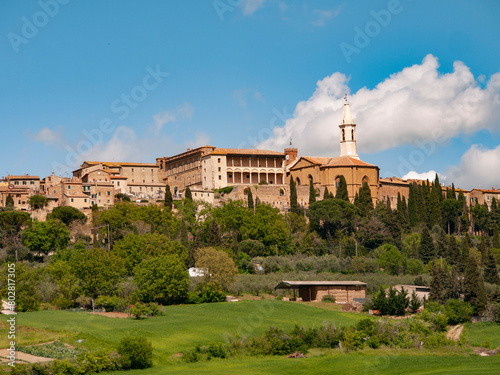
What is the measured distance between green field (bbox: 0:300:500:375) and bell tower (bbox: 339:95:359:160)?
56180mm

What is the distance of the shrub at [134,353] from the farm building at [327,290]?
2160 cm

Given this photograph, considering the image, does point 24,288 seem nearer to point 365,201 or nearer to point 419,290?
point 419,290

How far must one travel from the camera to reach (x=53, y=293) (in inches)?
1886

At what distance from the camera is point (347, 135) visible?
99250mm

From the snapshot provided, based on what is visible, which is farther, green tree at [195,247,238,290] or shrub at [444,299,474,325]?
green tree at [195,247,238,290]

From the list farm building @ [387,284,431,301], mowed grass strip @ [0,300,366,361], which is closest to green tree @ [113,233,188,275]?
mowed grass strip @ [0,300,366,361]

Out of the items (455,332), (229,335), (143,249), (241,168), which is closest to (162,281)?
(143,249)

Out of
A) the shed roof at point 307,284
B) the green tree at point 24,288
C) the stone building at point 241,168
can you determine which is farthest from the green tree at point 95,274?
the stone building at point 241,168

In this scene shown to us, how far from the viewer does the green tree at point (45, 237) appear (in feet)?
208

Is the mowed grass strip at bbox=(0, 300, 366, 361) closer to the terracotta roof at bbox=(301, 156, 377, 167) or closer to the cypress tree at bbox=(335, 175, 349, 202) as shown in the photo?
the cypress tree at bbox=(335, 175, 349, 202)

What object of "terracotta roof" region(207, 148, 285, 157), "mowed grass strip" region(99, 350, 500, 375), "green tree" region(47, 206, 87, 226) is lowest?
"mowed grass strip" region(99, 350, 500, 375)

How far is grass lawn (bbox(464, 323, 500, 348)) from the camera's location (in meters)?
38.0

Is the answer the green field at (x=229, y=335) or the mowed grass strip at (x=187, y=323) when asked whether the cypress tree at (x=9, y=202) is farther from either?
the green field at (x=229, y=335)

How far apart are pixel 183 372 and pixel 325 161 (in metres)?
64.6
